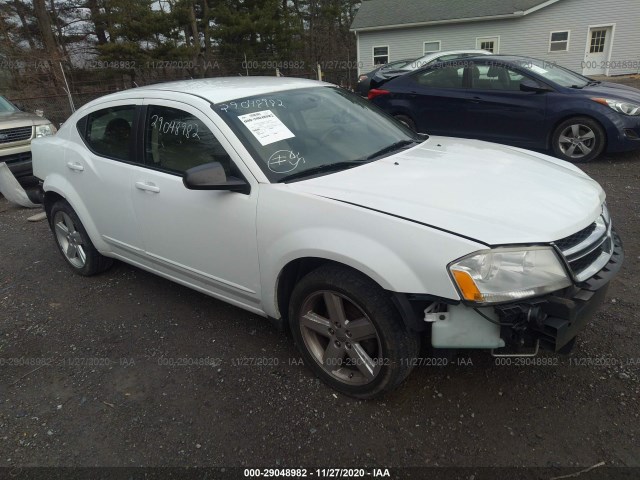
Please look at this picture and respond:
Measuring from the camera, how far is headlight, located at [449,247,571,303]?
6.38 ft

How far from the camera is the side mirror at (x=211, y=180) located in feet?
8.00

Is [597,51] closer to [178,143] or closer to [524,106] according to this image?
[524,106]

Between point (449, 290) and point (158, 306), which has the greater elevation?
point (449, 290)

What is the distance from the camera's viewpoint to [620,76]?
20.8m

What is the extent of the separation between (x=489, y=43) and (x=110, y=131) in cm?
2301

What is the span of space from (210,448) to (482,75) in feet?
22.3

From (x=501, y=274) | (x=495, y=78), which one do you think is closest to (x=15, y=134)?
(x=495, y=78)

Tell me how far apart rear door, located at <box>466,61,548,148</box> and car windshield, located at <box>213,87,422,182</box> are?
4.10 metres

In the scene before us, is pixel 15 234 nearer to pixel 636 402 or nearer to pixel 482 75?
pixel 636 402

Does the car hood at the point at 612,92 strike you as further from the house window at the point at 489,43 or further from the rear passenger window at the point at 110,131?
the house window at the point at 489,43

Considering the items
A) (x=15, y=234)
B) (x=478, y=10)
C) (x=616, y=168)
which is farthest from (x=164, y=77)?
(x=616, y=168)

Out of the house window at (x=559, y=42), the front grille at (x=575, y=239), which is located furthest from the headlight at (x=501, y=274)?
the house window at (x=559, y=42)

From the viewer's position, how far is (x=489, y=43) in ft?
73.3

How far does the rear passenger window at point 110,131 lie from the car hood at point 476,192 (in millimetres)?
1597
